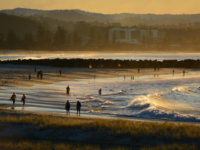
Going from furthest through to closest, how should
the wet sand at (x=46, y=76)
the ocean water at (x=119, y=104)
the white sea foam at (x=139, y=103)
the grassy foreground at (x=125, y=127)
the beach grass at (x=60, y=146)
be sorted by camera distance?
the wet sand at (x=46, y=76) → the white sea foam at (x=139, y=103) → the ocean water at (x=119, y=104) → the grassy foreground at (x=125, y=127) → the beach grass at (x=60, y=146)

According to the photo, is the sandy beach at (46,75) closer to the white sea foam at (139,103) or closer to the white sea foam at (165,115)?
the white sea foam at (139,103)

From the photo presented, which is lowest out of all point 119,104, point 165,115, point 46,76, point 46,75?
point 165,115

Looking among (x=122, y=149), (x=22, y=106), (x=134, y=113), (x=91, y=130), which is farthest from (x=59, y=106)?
(x=122, y=149)

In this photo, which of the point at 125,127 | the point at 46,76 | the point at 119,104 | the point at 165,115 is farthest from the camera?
the point at 46,76

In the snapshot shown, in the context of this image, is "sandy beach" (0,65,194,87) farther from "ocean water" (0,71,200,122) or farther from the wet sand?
"ocean water" (0,71,200,122)

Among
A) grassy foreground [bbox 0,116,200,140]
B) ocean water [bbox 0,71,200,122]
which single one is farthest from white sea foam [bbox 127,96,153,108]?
grassy foreground [bbox 0,116,200,140]

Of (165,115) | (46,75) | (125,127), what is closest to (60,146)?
(125,127)

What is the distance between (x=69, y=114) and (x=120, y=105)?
6.09m

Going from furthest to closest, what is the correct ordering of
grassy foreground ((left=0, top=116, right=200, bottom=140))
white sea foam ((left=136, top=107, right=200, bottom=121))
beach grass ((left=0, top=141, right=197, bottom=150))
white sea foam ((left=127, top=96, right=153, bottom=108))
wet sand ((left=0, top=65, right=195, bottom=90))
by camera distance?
wet sand ((left=0, top=65, right=195, bottom=90)) < white sea foam ((left=127, top=96, right=153, bottom=108)) < white sea foam ((left=136, top=107, right=200, bottom=121)) < grassy foreground ((left=0, top=116, right=200, bottom=140)) < beach grass ((left=0, top=141, right=197, bottom=150))

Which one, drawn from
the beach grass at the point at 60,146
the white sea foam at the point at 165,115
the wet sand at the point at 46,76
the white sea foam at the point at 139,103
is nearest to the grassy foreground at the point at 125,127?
the beach grass at the point at 60,146

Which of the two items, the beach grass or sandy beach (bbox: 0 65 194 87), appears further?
sandy beach (bbox: 0 65 194 87)

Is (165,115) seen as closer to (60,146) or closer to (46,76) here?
(60,146)

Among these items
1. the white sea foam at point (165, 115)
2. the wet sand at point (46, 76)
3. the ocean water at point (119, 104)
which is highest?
the wet sand at point (46, 76)

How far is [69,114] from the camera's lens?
19.3 m
